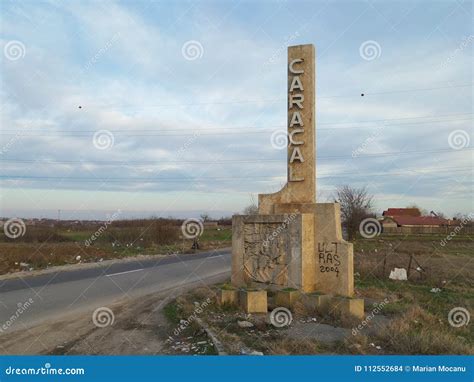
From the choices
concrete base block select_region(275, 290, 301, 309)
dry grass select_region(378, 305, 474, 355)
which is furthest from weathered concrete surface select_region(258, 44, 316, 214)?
dry grass select_region(378, 305, 474, 355)

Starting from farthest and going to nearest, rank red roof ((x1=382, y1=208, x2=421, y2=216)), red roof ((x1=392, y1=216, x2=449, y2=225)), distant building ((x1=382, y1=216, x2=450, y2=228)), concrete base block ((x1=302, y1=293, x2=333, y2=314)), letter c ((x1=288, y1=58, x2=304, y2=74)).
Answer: red roof ((x1=382, y1=208, x2=421, y2=216)) < red roof ((x1=392, y1=216, x2=449, y2=225)) < distant building ((x1=382, y1=216, x2=450, y2=228)) < letter c ((x1=288, y1=58, x2=304, y2=74)) < concrete base block ((x1=302, y1=293, x2=333, y2=314))

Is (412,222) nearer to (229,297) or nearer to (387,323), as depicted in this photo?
(229,297)

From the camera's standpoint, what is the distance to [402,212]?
275 feet

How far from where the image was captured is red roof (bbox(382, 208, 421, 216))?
82.9m

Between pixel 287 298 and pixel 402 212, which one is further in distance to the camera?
pixel 402 212

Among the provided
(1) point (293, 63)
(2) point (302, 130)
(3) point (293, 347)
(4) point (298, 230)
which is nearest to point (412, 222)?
(2) point (302, 130)

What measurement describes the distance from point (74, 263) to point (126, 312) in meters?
11.6

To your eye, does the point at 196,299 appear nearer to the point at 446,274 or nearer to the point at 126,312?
the point at 126,312

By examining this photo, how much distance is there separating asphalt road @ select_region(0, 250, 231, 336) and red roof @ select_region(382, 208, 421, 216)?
227 ft

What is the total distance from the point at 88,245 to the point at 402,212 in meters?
71.5

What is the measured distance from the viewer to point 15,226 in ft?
90.6

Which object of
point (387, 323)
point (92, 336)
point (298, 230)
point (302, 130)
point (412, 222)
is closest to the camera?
point (92, 336)

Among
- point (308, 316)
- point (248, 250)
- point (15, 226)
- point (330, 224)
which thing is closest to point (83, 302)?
point (248, 250)

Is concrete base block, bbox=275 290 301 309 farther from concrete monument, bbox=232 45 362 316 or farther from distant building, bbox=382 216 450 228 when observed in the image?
distant building, bbox=382 216 450 228
